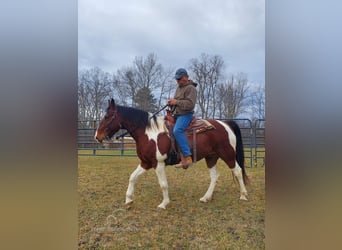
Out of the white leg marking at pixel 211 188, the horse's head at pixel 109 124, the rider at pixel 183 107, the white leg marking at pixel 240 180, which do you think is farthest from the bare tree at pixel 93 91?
the white leg marking at pixel 240 180

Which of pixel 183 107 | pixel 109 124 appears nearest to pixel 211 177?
pixel 183 107

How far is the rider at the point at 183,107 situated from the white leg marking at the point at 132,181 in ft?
0.72

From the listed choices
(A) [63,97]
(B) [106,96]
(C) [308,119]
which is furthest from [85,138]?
(C) [308,119]

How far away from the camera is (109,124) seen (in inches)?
53.6

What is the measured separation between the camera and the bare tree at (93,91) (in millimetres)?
1195

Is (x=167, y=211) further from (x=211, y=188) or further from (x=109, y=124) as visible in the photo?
(x=109, y=124)

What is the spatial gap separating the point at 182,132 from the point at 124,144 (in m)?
0.34

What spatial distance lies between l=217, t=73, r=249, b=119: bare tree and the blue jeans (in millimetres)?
195

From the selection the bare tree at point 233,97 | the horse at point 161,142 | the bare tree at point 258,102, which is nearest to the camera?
the bare tree at point 258,102

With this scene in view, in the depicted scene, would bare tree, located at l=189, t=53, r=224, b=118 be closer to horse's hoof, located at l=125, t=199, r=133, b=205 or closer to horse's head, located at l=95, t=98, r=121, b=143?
horse's head, located at l=95, t=98, r=121, b=143

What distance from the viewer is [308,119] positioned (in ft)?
2.68

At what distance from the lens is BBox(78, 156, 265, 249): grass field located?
47.3 inches

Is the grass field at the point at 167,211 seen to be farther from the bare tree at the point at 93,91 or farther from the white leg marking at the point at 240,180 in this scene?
the bare tree at the point at 93,91

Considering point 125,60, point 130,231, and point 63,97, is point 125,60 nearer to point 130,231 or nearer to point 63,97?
point 63,97
